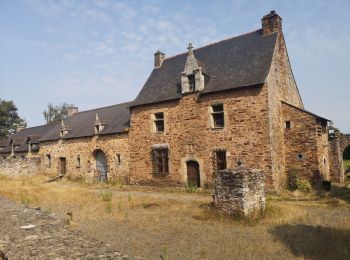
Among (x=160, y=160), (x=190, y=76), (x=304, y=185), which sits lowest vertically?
(x=304, y=185)

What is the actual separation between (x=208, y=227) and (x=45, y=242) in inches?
225

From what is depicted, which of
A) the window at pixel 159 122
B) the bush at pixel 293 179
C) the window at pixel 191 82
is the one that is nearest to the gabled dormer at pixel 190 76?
the window at pixel 191 82

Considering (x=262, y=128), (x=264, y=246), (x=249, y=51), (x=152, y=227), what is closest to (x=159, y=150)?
(x=262, y=128)

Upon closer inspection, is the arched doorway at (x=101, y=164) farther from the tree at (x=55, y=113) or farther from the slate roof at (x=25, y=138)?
the tree at (x=55, y=113)

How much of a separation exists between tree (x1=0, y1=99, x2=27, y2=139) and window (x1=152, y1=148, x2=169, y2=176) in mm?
52227

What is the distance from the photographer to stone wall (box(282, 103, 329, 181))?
1675 cm

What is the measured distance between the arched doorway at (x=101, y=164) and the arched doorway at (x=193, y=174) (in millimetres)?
8516

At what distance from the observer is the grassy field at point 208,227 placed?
745 centimetres

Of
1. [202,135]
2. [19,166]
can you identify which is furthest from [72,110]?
[202,135]

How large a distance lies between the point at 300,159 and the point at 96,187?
537 inches

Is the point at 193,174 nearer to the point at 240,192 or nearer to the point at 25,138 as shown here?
the point at 240,192

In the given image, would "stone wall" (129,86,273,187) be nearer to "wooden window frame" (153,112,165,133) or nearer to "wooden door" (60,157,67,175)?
"wooden window frame" (153,112,165,133)

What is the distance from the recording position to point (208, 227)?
32.1ft

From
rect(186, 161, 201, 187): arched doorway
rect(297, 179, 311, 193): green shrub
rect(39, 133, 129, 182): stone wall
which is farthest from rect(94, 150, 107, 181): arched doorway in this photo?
rect(297, 179, 311, 193): green shrub
